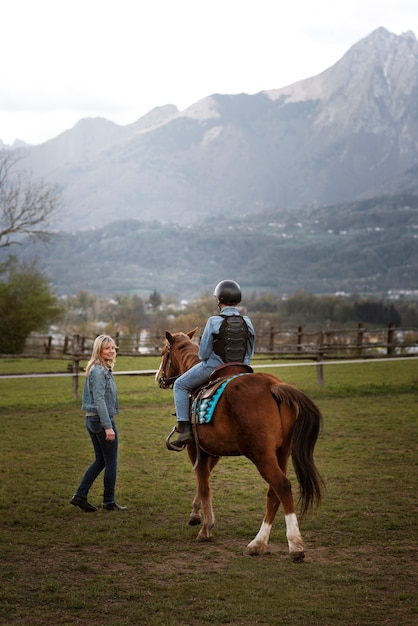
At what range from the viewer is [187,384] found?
25.0 feet

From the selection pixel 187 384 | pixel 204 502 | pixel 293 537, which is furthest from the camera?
pixel 187 384

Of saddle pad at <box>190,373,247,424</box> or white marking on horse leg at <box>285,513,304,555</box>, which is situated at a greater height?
saddle pad at <box>190,373,247,424</box>

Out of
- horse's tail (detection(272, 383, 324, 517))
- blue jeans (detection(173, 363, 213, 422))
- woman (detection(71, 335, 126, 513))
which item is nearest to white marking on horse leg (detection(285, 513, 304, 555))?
horse's tail (detection(272, 383, 324, 517))

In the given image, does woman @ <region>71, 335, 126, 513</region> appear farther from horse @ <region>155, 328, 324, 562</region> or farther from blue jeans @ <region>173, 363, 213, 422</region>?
horse @ <region>155, 328, 324, 562</region>

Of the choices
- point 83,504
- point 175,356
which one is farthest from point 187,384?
point 83,504

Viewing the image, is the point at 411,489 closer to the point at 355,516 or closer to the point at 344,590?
the point at 355,516

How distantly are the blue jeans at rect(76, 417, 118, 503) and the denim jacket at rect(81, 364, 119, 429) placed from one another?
13cm

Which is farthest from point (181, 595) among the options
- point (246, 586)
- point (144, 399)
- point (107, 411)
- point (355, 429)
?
point (144, 399)

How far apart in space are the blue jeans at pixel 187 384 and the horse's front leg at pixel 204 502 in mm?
457

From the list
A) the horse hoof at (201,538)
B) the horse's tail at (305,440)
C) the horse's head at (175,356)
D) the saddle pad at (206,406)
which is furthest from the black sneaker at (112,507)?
the horse's tail at (305,440)

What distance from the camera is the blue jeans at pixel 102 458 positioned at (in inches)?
331

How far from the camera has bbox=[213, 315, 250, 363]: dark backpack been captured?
7.32m

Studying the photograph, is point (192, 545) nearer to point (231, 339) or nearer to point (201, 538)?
point (201, 538)

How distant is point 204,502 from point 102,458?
60.7 inches
